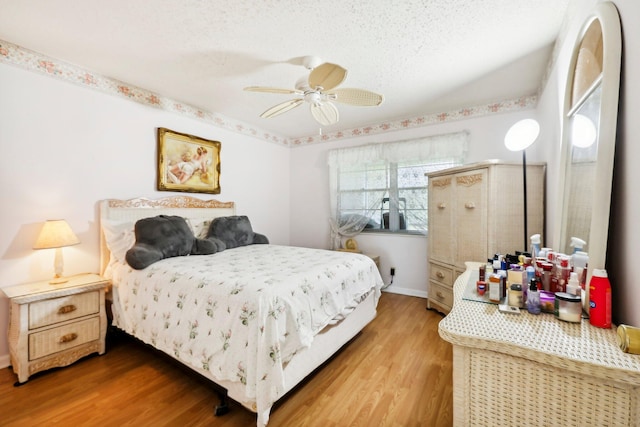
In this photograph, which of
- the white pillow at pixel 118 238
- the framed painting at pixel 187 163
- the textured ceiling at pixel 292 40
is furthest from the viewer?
the framed painting at pixel 187 163

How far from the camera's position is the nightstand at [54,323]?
1832 millimetres

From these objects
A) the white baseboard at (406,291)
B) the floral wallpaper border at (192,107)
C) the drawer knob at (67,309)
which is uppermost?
the floral wallpaper border at (192,107)

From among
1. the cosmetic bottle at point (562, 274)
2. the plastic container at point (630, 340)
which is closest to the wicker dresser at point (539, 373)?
the plastic container at point (630, 340)

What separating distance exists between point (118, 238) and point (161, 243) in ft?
1.39

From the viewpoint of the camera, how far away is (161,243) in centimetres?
235

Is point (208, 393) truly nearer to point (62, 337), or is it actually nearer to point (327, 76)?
point (62, 337)

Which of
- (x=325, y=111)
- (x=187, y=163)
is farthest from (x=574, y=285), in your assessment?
(x=187, y=163)

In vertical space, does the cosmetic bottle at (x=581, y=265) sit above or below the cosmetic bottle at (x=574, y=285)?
above

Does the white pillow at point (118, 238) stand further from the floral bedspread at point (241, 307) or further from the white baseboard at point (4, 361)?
the white baseboard at point (4, 361)

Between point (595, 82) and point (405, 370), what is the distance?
1998mm

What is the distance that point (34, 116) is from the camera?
2146 mm

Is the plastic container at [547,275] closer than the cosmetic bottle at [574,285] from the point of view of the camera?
No

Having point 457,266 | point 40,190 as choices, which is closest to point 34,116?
point 40,190

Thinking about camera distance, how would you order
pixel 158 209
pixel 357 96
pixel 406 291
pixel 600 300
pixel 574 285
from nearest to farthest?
pixel 600 300 → pixel 574 285 → pixel 357 96 → pixel 158 209 → pixel 406 291
